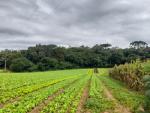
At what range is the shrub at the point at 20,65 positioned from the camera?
8431 cm

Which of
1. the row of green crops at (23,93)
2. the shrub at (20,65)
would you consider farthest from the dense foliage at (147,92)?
the shrub at (20,65)

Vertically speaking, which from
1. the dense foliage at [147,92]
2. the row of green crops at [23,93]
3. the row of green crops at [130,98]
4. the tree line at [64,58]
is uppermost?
the tree line at [64,58]

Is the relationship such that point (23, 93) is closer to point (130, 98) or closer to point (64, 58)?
point (130, 98)

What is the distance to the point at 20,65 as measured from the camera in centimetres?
8419

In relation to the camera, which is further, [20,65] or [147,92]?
[20,65]

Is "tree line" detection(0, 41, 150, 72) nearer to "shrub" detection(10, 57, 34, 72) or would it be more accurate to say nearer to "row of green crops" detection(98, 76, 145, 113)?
"shrub" detection(10, 57, 34, 72)

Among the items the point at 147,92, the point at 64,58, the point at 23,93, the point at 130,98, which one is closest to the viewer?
the point at 147,92

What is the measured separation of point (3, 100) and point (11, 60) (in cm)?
7764

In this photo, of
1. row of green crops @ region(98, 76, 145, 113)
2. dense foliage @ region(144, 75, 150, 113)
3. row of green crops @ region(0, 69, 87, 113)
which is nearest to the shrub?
row of green crops @ region(0, 69, 87, 113)

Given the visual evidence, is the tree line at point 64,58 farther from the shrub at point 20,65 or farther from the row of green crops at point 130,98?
the row of green crops at point 130,98

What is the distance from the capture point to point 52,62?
298 feet

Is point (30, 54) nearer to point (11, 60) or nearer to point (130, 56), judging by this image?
point (11, 60)

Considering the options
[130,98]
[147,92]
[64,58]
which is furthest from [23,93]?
[64,58]

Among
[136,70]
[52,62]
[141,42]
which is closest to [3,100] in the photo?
[136,70]
